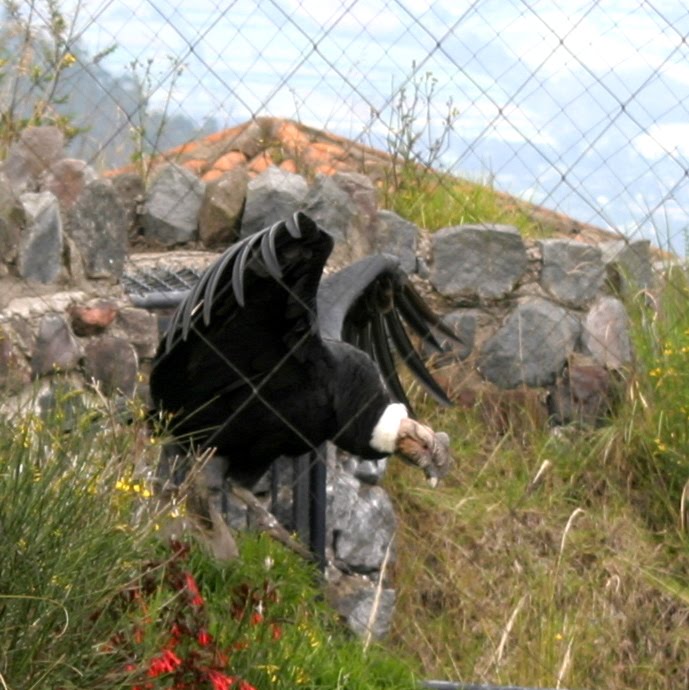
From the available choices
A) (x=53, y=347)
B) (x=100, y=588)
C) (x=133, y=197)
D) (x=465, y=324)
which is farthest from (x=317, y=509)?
(x=100, y=588)

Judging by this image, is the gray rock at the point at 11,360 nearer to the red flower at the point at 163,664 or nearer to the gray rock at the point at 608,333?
the red flower at the point at 163,664

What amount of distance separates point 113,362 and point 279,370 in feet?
1.83

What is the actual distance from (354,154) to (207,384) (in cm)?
280

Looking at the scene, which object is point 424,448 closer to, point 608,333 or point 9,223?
point 9,223

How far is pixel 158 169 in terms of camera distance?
6059mm

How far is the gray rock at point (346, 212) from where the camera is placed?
18.9 ft

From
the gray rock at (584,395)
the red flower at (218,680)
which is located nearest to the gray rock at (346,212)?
the gray rock at (584,395)

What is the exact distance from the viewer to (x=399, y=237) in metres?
6.07

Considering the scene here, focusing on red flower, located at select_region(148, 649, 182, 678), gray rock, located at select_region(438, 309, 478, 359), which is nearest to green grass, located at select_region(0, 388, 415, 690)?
red flower, located at select_region(148, 649, 182, 678)

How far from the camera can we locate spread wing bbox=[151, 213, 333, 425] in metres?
3.71

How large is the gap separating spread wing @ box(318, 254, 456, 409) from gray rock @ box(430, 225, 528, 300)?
3.07 ft

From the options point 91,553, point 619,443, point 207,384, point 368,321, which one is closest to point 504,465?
point 619,443

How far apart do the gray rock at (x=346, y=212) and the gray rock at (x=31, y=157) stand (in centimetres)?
112

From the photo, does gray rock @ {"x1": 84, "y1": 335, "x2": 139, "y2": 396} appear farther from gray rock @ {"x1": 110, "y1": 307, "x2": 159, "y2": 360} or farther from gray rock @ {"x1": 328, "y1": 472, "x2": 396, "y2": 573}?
gray rock @ {"x1": 328, "y1": 472, "x2": 396, "y2": 573}
